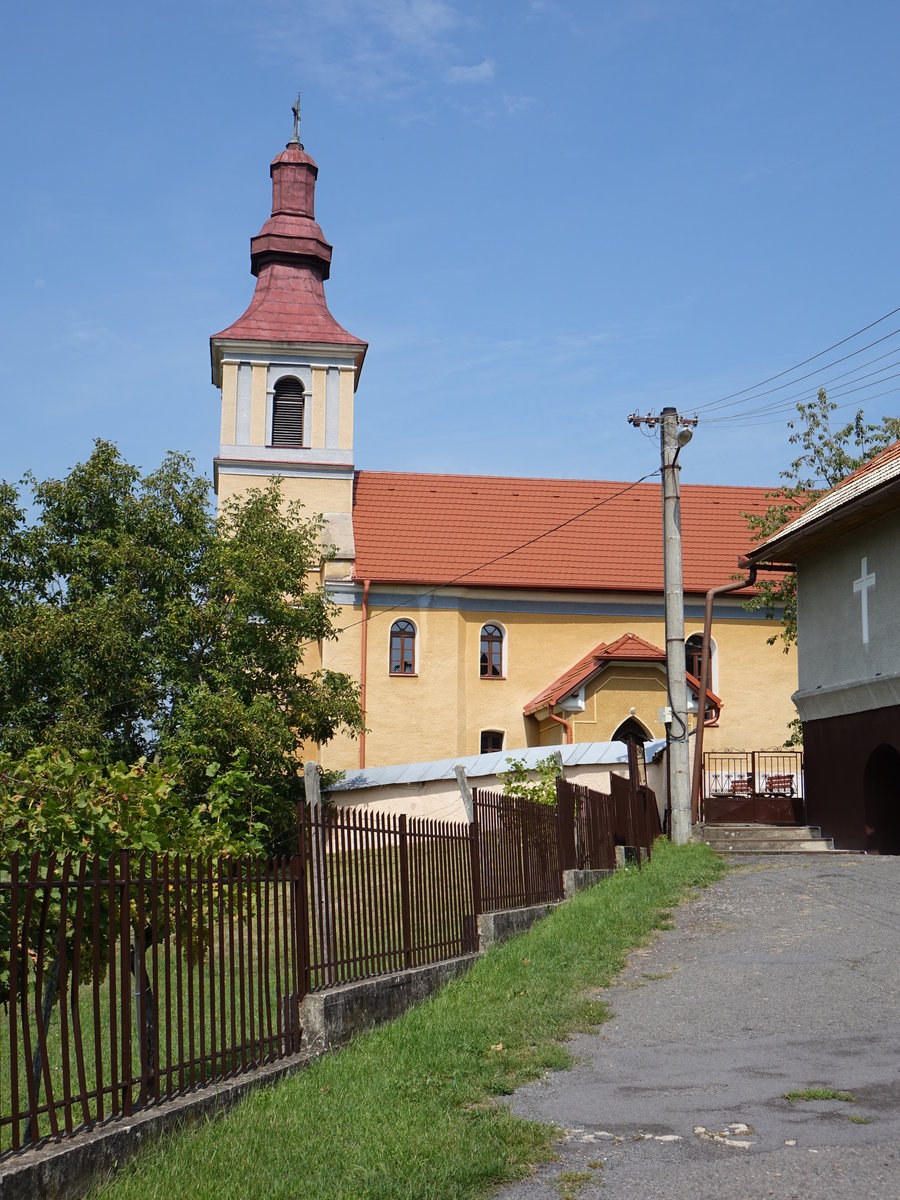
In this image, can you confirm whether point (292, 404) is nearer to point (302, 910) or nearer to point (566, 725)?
point (566, 725)

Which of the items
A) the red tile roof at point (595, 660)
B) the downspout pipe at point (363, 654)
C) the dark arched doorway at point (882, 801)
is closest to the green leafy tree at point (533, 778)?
the dark arched doorway at point (882, 801)

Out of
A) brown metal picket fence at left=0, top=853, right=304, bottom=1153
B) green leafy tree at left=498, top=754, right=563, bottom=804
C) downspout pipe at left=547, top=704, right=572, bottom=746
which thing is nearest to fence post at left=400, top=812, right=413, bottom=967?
brown metal picket fence at left=0, top=853, right=304, bottom=1153

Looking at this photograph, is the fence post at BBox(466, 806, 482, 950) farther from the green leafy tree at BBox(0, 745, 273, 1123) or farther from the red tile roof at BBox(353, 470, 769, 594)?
the red tile roof at BBox(353, 470, 769, 594)

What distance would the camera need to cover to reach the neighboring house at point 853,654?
22.1m

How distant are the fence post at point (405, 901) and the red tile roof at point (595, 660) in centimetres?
2335

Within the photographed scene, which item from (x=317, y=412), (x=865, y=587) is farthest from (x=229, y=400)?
(x=865, y=587)

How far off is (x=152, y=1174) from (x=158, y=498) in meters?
24.6

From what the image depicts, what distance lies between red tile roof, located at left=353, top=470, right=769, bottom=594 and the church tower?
1569 millimetres

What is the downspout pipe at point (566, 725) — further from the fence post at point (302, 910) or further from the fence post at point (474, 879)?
the fence post at point (302, 910)

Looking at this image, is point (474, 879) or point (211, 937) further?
point (474, 879)

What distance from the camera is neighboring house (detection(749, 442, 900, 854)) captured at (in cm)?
2211

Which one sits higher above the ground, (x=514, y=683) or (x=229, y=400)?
(x=229, y=400)

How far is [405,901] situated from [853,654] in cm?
1494

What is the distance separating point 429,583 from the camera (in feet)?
121
